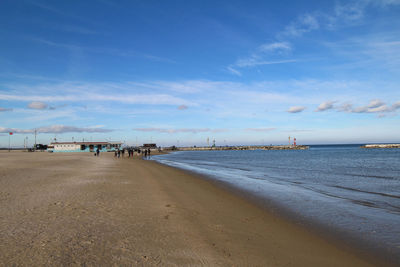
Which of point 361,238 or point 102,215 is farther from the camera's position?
point 102,215

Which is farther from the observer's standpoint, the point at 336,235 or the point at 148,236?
→ the point at 336,235

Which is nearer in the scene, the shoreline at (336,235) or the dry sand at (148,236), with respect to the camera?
the dry sand at (148,236)

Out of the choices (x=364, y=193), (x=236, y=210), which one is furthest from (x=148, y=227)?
(x=364, y=193)

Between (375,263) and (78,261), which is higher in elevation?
(78,261)

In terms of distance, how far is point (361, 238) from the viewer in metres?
6.29

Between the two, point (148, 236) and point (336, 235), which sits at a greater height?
point (148, 236)

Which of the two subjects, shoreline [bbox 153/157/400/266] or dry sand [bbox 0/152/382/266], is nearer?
dry sand [bbox 0/152/382/266]

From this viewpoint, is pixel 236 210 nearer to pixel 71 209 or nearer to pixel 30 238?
pixel 71 209

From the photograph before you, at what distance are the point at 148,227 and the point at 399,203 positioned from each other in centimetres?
1071

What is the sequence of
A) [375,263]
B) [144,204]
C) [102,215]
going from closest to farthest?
[375,263], [102,215], [144,204]

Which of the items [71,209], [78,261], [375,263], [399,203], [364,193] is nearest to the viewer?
[78,261]

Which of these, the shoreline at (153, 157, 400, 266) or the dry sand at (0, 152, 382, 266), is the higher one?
the dry sand at (0, 152, 382, 266)

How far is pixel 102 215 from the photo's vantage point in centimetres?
715

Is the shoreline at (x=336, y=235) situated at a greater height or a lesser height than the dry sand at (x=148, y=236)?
lesser
